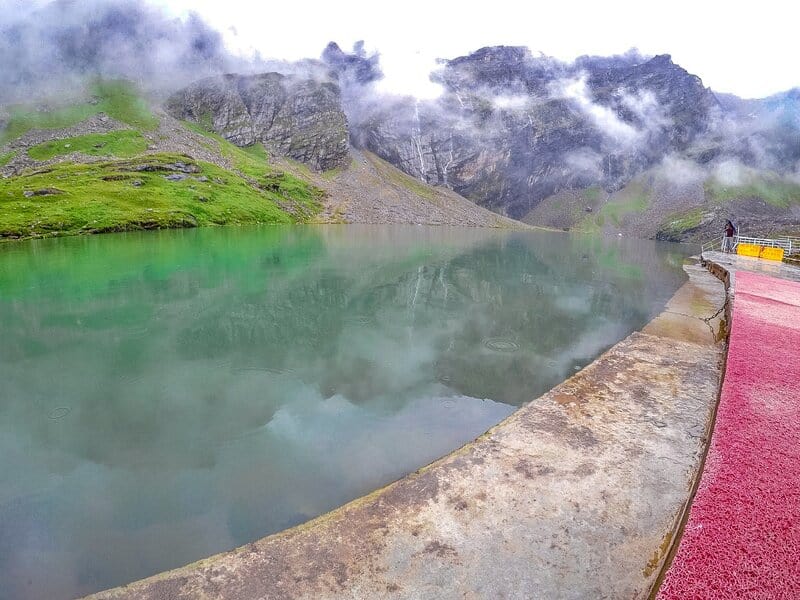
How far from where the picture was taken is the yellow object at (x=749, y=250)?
4556 centimetres

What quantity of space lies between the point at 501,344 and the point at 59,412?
11.7 metres

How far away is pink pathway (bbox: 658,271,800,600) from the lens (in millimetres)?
3398

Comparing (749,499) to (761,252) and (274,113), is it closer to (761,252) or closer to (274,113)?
(761,252)

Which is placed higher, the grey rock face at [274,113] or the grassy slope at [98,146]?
the grey rock face at [274,113]

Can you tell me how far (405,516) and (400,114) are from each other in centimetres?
20077

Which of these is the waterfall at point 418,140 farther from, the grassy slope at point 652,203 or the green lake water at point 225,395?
the green lake water at point 225,395

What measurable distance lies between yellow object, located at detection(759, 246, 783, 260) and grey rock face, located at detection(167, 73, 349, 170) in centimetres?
13051

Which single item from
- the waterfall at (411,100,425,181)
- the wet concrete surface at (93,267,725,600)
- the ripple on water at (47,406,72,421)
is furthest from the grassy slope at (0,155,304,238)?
the waterfall at (411,100,425,181)

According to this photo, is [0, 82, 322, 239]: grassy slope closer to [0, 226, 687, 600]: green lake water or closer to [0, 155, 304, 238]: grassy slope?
[0, 155, 304, 238]: grassy slope

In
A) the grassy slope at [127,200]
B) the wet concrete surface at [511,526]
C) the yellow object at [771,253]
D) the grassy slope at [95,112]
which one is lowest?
the wet concrete surface at [511,526]

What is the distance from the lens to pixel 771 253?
141ft

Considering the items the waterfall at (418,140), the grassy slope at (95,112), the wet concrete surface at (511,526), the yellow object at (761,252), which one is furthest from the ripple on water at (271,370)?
the waterfall at (418,140)

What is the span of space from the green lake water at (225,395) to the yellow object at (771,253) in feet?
99.2

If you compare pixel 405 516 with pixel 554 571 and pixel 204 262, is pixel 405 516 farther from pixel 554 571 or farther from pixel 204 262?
pixel 204 262
